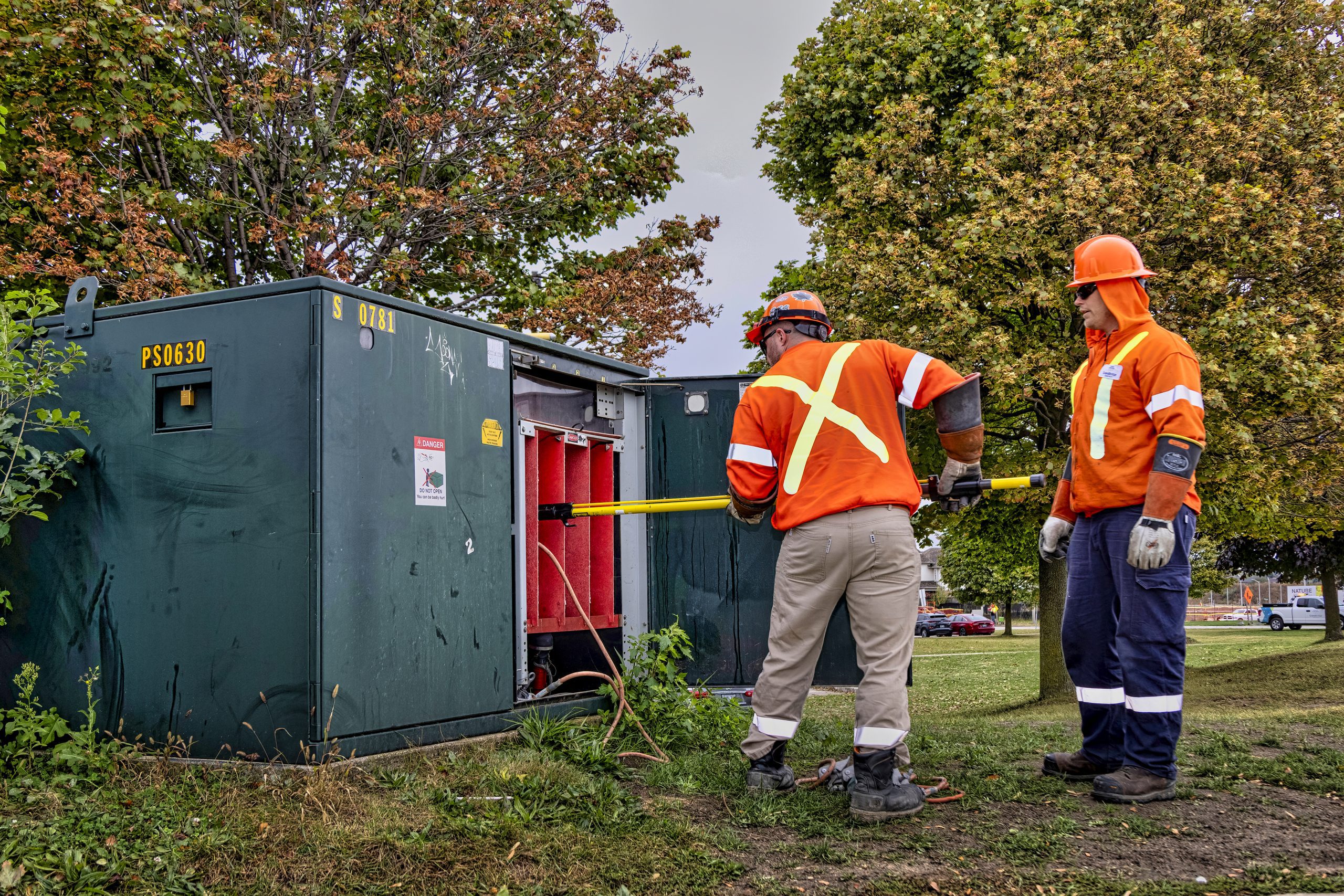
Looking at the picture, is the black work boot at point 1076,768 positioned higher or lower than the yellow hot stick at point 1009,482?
lower

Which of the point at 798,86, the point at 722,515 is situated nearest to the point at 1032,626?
the point at 798,86

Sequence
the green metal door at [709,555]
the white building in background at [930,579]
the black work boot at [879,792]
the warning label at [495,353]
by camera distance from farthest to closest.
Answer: the white building in background at [930,579]
the green metal door at [709,555]
the warning label at [495,353]
the black work boot at [879,792]

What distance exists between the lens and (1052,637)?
12320 millimetres

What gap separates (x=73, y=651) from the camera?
167 inches

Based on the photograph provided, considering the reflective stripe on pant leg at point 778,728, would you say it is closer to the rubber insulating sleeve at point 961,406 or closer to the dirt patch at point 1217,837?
the dirt patch at point 1217,837

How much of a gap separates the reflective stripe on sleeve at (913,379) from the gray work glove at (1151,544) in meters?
0.99

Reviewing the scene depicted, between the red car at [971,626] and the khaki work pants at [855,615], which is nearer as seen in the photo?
the khaki work pants at [855,615]

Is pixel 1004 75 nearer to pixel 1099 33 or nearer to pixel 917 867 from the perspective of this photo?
pixel 1099 33

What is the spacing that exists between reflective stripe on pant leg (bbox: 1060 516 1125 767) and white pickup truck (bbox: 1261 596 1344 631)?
143ft

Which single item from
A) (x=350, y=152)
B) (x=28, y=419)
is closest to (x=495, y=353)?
(x=28, y=419)

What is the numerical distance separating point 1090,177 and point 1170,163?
1011 mm

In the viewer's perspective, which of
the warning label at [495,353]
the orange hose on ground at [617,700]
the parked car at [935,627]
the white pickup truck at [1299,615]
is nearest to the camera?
the orange hose on ground at [617,700]

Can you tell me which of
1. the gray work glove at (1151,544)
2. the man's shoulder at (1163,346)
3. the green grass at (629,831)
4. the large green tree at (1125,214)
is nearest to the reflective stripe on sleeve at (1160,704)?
the green grass at (629,831)

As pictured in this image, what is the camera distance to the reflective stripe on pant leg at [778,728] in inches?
157
